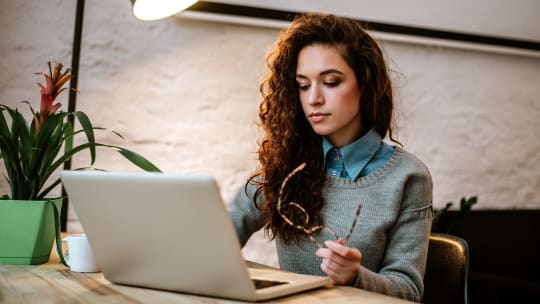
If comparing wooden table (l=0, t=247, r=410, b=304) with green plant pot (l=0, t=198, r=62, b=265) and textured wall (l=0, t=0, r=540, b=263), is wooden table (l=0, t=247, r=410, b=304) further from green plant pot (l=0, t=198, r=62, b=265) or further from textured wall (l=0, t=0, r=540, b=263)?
textured wall (l=0, t=0, r=540, b=263)

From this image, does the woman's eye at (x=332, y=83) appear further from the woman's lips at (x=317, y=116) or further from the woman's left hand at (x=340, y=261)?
the woman's left hand at (x=340, y=261)

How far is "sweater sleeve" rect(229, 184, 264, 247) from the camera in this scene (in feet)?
5.21

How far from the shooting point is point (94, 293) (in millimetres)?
960

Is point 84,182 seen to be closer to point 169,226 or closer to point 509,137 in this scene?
point 169,226

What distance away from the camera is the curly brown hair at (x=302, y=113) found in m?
1.52

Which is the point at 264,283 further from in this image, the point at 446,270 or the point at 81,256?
the point at 446,270

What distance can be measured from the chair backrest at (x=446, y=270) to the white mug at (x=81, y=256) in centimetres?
84

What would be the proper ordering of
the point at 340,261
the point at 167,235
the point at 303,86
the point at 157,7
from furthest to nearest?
the point at 157,7 → the point at 303,86 → the point at 340,261 → the point at 167,235

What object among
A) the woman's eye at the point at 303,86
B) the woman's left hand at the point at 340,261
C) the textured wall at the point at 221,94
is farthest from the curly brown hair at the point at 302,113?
the textured wall at the point at 221,94

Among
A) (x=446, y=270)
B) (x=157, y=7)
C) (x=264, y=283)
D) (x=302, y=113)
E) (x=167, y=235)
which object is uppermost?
(x=157, y=7)

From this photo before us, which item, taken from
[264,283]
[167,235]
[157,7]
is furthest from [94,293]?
[157,7]

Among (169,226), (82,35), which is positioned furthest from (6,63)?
(169,226)

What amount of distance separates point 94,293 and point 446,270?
0.89 meters

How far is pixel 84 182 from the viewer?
37.8 inches
